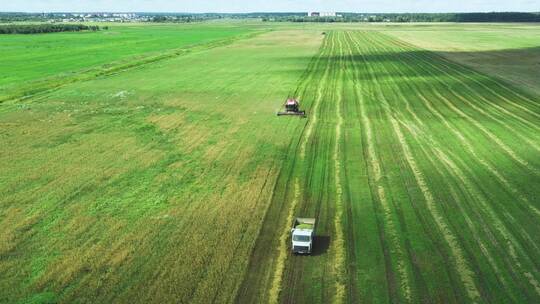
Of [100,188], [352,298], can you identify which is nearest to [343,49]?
[100,188]

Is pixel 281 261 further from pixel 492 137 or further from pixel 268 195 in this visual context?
pixel 492 137

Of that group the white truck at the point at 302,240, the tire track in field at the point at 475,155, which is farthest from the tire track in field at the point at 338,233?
the tire track in field at the point at 475,155

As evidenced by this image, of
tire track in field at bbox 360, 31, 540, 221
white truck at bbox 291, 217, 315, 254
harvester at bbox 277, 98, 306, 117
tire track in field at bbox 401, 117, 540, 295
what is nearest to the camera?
tire track in field at bbox 401, 117, 540, 295

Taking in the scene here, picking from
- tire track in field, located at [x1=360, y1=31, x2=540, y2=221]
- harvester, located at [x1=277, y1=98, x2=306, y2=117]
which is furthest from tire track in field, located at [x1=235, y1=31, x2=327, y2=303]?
harvester, located at [x1=277, y1=98, x2=306, y2=117]

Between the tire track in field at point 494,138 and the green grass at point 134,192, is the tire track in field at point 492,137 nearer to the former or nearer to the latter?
the tire track in field at point 494,138

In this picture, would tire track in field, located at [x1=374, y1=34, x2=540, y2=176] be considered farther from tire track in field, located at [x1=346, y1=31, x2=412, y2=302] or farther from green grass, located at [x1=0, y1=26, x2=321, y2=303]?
green grass, located at [x1=0, y1=26, x2=321, y2=303]

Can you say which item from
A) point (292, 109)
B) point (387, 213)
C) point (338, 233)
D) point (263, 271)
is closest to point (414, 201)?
point (387, 213)

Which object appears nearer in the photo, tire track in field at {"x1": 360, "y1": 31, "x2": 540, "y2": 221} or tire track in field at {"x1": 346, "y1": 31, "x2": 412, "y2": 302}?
tire track in field at {"x1": 346, "y1": 31, "x2": 412, "y2": 302}

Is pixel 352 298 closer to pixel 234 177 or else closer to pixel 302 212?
pixel 302 212
